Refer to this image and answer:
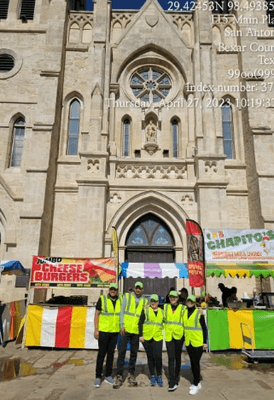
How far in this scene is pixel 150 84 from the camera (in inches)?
658

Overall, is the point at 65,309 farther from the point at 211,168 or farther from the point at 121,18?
the point at 121,18

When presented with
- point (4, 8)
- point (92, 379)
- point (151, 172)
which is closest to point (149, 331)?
point (92, 379)

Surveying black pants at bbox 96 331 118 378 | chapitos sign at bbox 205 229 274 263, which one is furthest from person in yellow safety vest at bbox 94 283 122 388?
chapitos sign at bbox 205 229 274 263

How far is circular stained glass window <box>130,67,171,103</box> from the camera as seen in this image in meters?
16.5

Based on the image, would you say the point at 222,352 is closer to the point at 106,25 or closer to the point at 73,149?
the point at 73,149

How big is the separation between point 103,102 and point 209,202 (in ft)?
22.7

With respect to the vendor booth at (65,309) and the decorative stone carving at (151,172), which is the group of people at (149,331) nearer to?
the vendor booth at (65,309)

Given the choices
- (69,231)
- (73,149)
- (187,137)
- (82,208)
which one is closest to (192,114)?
(187,137)

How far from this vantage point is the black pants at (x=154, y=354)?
5.33 m

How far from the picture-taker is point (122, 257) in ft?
43.9

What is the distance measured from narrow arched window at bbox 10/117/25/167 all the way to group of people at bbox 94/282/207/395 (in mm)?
11381

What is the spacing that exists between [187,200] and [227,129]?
186 inches

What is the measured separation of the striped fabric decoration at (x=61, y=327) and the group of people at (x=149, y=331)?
2918mm

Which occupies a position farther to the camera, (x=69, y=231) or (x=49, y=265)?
(x=69, y=231)
